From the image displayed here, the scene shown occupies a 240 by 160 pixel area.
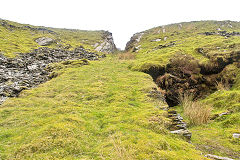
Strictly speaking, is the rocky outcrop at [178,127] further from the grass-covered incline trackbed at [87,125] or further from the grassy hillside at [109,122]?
the grass-covered incline trackbed at [87,125]

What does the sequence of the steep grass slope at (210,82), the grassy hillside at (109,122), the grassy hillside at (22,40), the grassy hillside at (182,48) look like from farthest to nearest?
1. the grassy hillside at (22,40)
2. the grassy hillside at (182,48)
3. the steep grass slope at (210,82)
4. the grassy hillside at (109,122)

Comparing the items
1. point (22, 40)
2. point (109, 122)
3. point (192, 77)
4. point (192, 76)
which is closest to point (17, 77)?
point (109, 122)

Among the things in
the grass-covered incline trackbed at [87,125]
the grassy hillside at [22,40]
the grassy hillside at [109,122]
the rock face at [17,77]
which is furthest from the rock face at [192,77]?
the grassy hillside at [22,40]

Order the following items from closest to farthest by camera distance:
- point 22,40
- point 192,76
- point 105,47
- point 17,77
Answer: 1. point 17,77
2. point 192,76
3. point 22,40
4. point 105,47

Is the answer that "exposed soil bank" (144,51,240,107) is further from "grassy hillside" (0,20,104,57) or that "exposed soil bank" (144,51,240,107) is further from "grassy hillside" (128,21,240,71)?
"grassy hillside" (0,20,104,57)

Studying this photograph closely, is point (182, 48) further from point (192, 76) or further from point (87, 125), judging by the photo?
point (87, 125)

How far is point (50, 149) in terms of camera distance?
345 inches

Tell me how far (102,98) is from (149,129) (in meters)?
7.91

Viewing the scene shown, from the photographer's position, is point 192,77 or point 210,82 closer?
point 210,82

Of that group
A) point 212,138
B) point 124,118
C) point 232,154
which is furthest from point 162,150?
point 212,138

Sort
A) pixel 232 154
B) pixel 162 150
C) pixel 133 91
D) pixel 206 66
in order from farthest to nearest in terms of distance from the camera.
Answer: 1. pixel 206 66
2. pixel 133 91
3. pixel 232 154
4. pixel 162 150

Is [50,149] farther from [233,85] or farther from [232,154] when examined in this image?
[233,85]

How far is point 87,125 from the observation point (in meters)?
12.0

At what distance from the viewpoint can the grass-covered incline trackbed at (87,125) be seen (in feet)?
28.1
